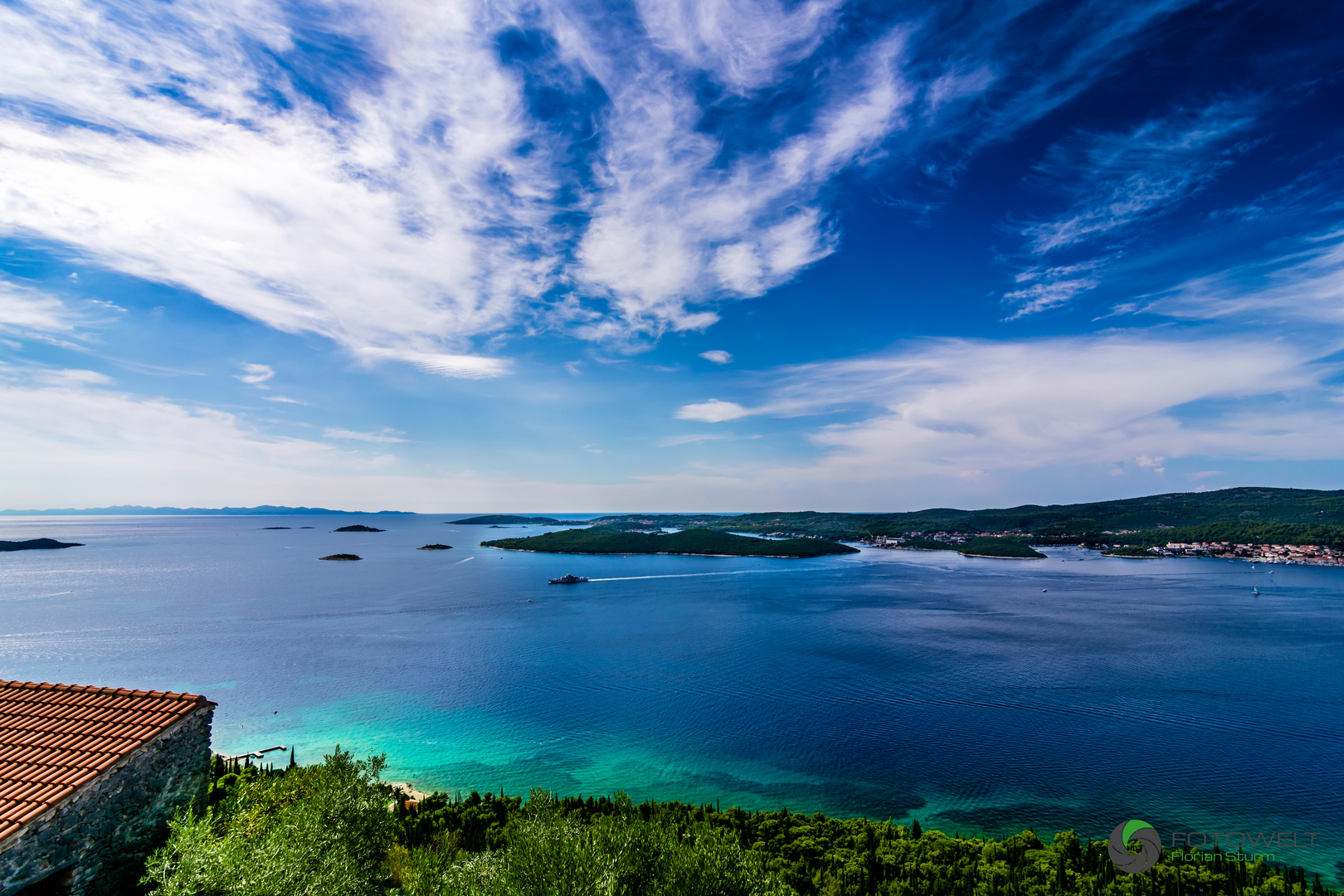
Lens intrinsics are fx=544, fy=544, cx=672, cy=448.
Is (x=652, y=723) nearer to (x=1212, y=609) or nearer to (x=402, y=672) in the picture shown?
(x=402, y=672)

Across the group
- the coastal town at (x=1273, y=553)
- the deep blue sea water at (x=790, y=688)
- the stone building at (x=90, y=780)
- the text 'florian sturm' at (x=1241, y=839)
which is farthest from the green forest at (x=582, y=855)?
the coastal town at (x=1273, y=553)

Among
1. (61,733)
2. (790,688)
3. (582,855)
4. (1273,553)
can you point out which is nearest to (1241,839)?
(790,688)

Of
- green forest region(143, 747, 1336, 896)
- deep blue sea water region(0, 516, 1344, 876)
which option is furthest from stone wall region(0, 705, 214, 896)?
deep blue sea water region(0, 516, 1344, 876)

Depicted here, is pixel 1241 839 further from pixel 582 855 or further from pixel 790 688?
pixel 582 855

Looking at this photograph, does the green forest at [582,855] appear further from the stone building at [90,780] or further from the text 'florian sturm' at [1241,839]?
the text 'florian sturm' at [1241,839]

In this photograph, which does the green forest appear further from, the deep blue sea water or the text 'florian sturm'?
the deep blue sea water
